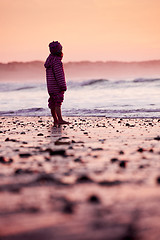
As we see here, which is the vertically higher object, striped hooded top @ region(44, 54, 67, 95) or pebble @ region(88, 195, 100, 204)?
striped hooded top @ region(44, 54, 67, 95)

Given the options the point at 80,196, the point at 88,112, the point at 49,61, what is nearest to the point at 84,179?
the point at 80,196

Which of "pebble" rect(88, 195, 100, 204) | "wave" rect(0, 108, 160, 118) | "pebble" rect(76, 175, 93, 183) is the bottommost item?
"pebble" rect(88, 195, 100, 204)

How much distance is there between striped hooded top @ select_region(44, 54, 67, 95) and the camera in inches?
419

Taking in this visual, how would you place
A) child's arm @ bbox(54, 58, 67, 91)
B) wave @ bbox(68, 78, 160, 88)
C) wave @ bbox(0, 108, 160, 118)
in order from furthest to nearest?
wave @ bbox(68, 78, 160, 88), wave @ bbox(0, 108, 160, 118), child's arm @ bbox(54, 58, 67, 91)

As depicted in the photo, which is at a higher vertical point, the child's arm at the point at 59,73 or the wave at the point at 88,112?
the child's arm at the point at 59,73

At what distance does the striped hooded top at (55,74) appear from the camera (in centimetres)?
1063

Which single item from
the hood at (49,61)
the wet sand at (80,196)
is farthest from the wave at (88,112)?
the wet sand at (80,196)

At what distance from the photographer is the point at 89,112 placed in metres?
17.7

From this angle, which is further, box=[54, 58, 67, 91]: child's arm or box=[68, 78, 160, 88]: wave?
box=[68, 78, 160, 88]: wave

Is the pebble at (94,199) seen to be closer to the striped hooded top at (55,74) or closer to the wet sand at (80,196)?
the wet sand at (80,196)

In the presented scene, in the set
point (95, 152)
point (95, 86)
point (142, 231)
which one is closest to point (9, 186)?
point (142, 231)

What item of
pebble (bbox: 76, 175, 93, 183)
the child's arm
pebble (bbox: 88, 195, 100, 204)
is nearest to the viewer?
pebble (bbox: 88, 195, 100, 204)

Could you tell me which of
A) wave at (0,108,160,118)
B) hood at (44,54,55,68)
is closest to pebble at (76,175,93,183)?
hood at (44,54,55,68)

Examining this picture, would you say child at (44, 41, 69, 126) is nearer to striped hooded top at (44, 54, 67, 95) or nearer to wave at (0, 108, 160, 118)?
striped hooded top at (44, 54, 67, 95)
